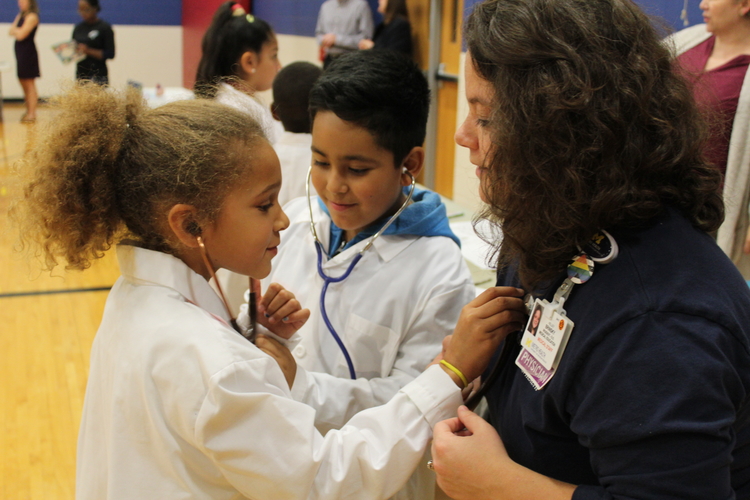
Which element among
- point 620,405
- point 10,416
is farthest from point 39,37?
point 620,405

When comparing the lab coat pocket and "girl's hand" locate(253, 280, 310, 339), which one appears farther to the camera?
the lab coat pocket

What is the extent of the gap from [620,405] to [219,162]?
0.70 m

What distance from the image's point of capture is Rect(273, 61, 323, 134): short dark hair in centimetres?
245

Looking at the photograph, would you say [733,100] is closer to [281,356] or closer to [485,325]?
[485,325]

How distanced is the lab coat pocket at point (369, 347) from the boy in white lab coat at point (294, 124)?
3.39ft

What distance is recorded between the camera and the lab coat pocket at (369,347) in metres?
1.41

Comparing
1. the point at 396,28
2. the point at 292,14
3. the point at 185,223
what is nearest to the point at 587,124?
the point at 185,223

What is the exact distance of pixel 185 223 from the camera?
3.45 feet

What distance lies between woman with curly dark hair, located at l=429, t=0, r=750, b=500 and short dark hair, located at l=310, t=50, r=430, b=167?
0.51 metres

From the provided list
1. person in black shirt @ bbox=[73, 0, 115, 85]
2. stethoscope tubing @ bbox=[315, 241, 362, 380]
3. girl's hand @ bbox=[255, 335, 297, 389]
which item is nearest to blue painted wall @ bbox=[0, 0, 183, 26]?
person in black shirt @ bbox=[73, 0, 115, 85]

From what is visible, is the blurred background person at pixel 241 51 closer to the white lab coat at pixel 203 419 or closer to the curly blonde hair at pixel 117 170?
the curly blonde hair at pixel 117 170

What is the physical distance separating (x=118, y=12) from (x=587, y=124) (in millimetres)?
11909

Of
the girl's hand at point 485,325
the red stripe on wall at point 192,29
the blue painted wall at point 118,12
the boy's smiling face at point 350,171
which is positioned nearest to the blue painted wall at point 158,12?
the blue painted wall at point 118,12

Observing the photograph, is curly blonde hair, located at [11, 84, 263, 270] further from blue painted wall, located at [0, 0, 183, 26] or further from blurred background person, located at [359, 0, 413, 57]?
blue painted wall, located at [0, 0, 183, 26]
